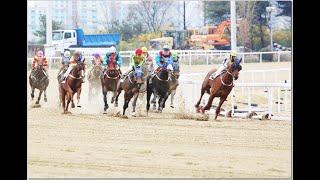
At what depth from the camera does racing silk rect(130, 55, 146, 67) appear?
911 centimetres

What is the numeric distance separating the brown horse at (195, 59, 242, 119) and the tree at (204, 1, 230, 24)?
0.47m

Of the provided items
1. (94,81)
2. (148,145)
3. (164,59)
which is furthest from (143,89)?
(148,145)

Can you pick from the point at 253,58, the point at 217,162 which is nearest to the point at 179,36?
the point at 253,58

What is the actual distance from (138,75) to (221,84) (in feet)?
2.85

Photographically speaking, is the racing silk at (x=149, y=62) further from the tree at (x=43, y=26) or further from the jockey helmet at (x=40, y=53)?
the jockey helmet at (x=40, y=53)

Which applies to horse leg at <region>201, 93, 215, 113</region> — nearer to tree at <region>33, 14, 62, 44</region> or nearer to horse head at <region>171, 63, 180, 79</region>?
horse head at <region>171, 63, 180, 79</region>

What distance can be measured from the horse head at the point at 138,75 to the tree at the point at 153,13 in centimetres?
42

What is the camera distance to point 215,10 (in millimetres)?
9102

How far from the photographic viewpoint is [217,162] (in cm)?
876

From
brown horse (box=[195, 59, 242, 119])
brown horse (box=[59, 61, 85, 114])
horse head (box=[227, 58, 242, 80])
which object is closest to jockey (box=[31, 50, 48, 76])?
brown horse (box=[59, 61, 85, 114])

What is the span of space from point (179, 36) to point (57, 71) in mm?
1321

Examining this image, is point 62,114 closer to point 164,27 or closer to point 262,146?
point 164,27

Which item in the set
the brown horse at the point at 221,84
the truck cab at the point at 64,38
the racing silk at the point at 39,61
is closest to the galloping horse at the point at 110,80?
the truck cab at the point at 64,38
